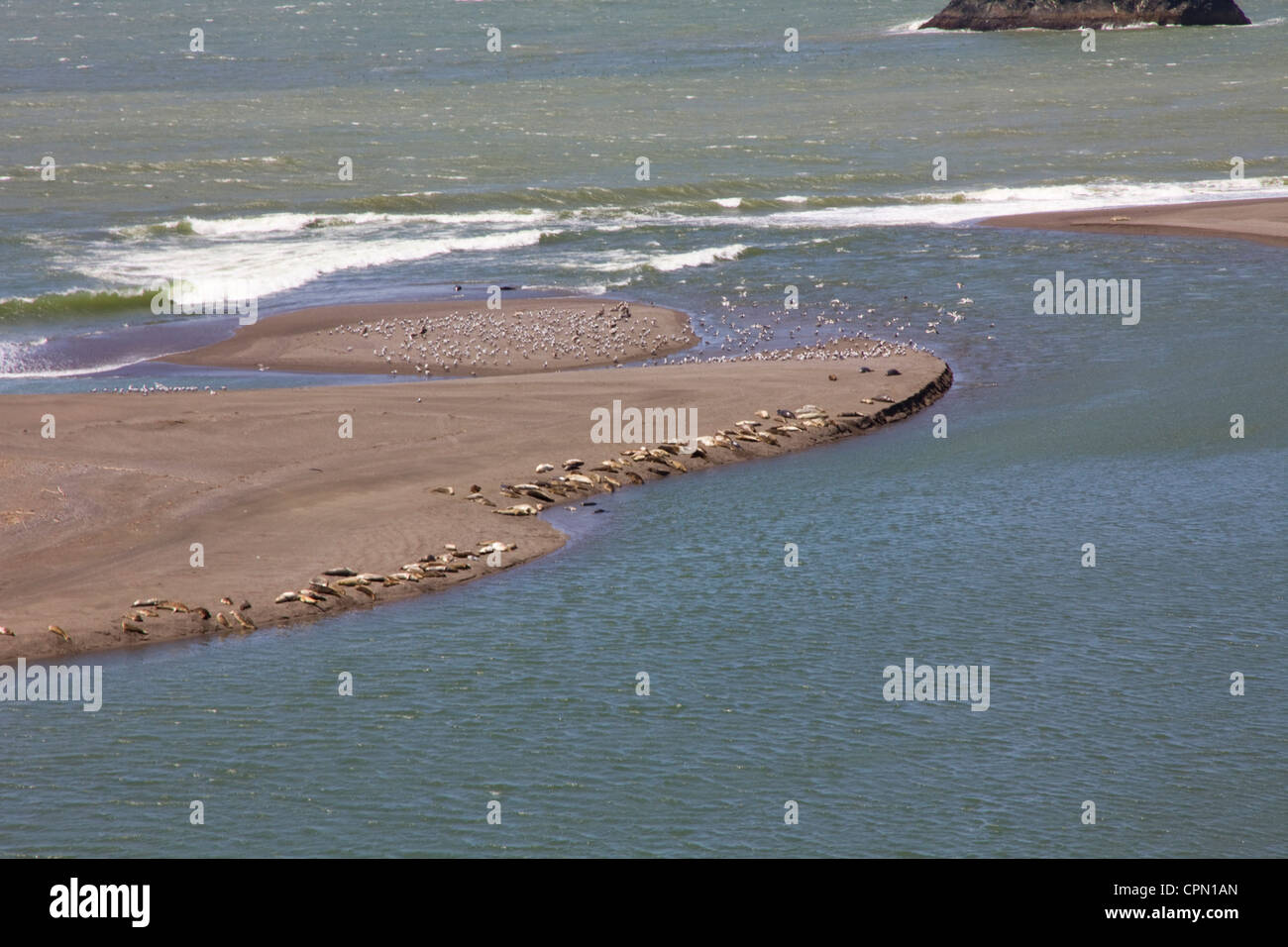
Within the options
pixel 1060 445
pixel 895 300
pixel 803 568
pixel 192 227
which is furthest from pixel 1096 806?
pixel 192 227

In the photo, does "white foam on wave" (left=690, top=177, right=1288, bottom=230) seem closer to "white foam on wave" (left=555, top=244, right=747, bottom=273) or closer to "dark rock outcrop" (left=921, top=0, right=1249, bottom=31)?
"white foam on wave" (left=555, top=244, right=747, bottom=273)

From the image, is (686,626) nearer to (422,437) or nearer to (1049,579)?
(1049,579)

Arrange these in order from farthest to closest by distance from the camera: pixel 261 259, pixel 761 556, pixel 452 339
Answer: pixel 261 259 < pixel 452 339 < pixel 761 556

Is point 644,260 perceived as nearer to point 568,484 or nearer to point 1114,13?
point 568,484

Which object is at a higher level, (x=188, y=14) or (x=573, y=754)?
(x=188, y=14)

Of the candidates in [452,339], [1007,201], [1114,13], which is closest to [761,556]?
[452,339]

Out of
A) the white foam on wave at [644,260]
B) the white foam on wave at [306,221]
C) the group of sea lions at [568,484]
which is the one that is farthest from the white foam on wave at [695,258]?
the group of sea lions at [568,484]

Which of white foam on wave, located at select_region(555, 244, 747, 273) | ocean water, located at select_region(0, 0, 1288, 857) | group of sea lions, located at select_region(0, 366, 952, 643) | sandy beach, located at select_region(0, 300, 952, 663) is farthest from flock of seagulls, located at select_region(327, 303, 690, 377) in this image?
white foam on wave, located at select_region(555, 244, 747, 273)
